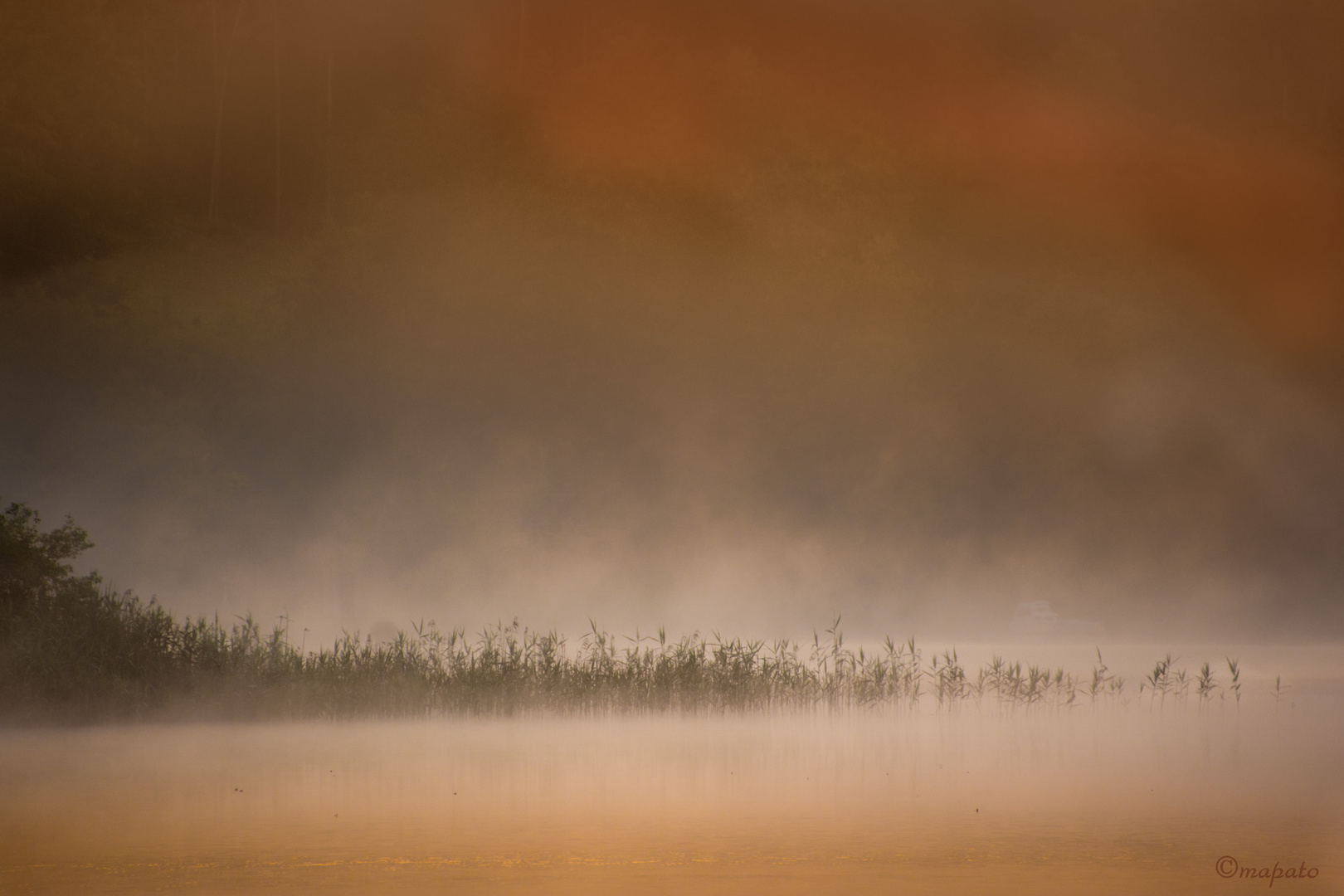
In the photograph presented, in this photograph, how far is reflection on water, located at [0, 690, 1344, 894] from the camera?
194 inches

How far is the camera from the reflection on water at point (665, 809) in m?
4.94

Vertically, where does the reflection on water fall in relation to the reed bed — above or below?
below

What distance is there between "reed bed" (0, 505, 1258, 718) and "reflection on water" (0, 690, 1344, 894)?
79cm

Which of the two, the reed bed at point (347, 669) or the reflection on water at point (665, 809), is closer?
the reflection on water at point (665, 809)

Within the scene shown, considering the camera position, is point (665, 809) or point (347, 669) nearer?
point (665, 809)

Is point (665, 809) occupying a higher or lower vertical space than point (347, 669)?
lower

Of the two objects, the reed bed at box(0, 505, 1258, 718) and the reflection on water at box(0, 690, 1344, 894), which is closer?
the reflection on water at box(0, 690, 1344, 894)

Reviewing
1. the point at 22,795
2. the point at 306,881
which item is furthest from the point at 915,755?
the point at 22,795

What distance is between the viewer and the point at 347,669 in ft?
40.1

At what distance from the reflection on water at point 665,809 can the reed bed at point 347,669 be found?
79 cm

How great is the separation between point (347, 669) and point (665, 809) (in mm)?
6720

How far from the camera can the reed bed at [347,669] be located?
11.4m

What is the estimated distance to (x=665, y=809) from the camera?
21.3 feet

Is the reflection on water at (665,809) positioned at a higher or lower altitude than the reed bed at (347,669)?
lower
